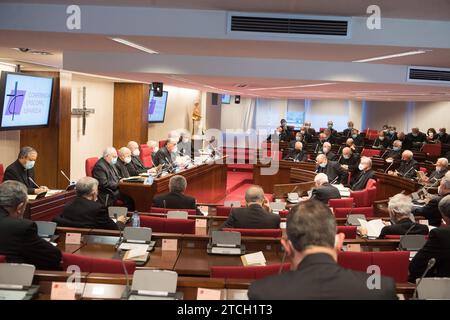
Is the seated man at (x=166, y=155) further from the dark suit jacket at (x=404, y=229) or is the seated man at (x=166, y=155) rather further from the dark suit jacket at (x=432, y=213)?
the dark suit jacket at (x=404, y=229)

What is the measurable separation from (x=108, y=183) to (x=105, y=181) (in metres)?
0.06

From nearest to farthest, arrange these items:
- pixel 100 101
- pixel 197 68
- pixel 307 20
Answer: pixel 307 20 < pixel 197 68 < pixel 100 101

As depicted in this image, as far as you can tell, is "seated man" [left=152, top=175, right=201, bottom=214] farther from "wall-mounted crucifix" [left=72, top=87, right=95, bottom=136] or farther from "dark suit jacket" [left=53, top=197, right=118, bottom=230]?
"wall-mounted crucifix" [left=72, top=87, right=95, bottom=136]

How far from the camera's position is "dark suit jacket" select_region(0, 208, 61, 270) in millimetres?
3059

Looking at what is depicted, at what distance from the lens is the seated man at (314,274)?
66.2 inches

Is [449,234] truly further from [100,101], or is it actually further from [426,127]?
[426,127]

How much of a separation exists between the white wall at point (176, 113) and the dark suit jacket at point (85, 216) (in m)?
9.08

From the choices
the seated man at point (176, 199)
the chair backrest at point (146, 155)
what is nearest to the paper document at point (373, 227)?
the seated man at point (176, 199)

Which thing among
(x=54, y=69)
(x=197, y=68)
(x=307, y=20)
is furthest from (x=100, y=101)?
(x=307, y=20)

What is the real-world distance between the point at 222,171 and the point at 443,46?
7604 mm

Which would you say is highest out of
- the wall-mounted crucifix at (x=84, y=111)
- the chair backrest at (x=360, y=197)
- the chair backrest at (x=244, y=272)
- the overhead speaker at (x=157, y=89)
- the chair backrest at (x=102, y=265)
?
the overhead speaker at (x=157, y=89)

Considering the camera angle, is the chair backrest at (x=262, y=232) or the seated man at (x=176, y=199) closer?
the chair backrest at (x=262, y=232)

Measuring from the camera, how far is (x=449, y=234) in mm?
3326

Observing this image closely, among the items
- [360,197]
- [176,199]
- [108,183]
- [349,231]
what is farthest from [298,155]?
[349,231]
